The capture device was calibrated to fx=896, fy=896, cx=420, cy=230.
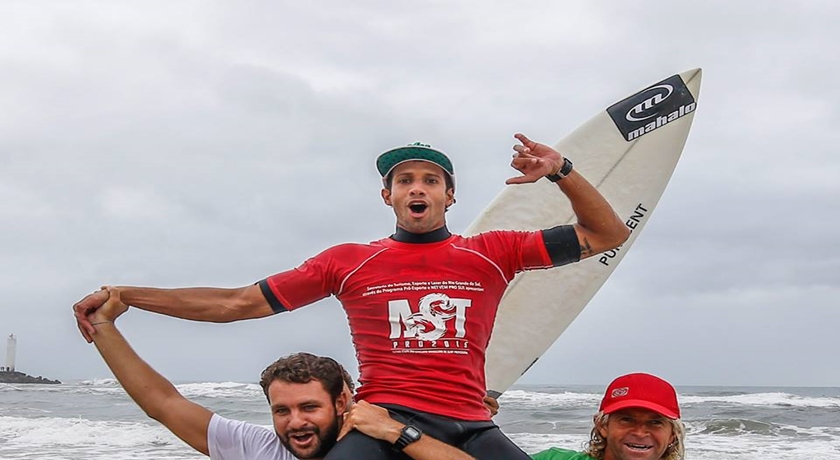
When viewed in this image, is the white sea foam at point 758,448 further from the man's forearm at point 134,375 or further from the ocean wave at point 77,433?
the man's forearm at point 134,375

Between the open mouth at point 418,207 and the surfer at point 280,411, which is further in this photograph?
the open mouth at point 418,207

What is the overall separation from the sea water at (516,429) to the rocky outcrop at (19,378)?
21.4 m

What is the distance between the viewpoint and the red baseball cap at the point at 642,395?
2613mm

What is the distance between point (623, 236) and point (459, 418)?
0.72 meters

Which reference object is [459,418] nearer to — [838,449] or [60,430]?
[838,449]

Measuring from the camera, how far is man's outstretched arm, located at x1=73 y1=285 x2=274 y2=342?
2600 mm

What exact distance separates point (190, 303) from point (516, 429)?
12920mm

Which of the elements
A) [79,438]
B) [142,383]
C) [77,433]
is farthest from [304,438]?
[77,433]

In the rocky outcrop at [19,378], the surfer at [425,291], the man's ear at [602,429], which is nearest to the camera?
the surfer at [425,291]

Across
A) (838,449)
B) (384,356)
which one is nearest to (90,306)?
(384,356)

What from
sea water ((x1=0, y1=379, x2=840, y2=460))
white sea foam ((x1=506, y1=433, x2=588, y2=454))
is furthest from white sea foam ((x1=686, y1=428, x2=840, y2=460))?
white sea foam ((x1=506, y1=433, x2=588, y2=454))

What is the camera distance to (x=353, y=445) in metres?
2.37

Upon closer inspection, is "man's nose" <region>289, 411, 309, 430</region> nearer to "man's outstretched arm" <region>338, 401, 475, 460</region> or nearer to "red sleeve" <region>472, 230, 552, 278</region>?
"man's outstretched arm" <region>338, 401, 475, 460</region>

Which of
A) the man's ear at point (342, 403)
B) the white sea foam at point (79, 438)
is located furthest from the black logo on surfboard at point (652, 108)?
the white sea foam at point (79, 438)
